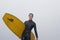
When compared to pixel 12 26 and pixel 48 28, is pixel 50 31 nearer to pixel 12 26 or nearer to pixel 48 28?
pixel 48 28

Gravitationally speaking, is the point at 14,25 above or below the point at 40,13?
above

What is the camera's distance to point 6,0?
7.16 meters

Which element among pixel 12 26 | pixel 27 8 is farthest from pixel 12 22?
pixel 27 8

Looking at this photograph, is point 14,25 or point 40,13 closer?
point 14,25

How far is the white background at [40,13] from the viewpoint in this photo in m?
7.03

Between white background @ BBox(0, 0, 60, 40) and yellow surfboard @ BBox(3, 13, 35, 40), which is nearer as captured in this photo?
yellow surfboard @ BBox(3, 13, 35, 40)

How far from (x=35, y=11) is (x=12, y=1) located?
727mm

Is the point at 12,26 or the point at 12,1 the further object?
the point at 12,1

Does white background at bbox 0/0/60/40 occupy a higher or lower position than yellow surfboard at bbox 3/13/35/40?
lower

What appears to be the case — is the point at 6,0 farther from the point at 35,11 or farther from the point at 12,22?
the point at 12,22

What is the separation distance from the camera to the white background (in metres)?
7.03

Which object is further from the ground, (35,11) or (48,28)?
(35,11)

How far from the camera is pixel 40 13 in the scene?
23.1ft

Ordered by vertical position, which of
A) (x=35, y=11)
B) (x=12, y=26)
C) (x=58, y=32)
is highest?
(x=12, y=26)
